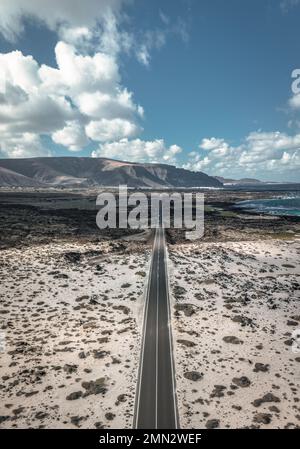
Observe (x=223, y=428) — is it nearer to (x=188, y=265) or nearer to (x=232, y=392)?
(x=232, y=392)

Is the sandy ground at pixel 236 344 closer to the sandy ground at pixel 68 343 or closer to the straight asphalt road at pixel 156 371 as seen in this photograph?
the straight asphalt road at pixel 156 371

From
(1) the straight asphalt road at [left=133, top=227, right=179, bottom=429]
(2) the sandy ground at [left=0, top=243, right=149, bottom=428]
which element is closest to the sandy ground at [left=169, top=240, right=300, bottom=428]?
(1) the straight asphalt road at [left=133, top=227, right=179, bottom=429]

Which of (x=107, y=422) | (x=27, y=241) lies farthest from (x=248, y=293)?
(x=27, y=241)

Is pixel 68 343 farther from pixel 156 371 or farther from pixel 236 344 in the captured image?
pixel 236 344

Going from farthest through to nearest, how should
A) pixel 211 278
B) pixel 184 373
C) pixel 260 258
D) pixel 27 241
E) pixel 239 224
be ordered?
pixel 239 224 → pixel 27 241 → pixel 260 258 → pixel 211 278 → pixel 184 373

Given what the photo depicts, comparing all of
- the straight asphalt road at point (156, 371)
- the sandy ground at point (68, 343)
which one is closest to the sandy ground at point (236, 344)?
the straight asphalt road at point (156, 371)

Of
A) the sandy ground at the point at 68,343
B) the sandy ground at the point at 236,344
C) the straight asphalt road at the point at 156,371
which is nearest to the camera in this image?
the straight asphalt road at the point at 156,371
